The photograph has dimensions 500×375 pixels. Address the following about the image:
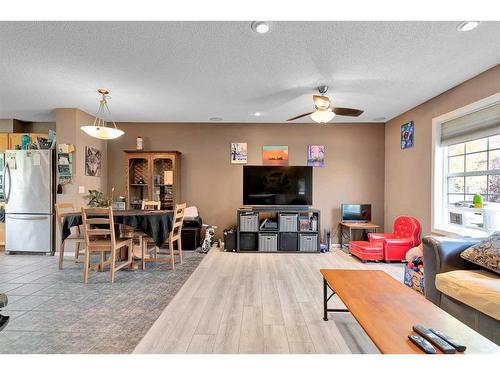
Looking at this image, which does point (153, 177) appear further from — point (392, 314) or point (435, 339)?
point (435, 339)

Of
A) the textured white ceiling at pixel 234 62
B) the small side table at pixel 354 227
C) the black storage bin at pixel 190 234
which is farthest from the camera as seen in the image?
the black storage bin at pixel 190 234

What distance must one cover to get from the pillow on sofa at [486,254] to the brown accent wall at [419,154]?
170cm

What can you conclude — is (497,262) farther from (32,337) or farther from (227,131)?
(227,131)

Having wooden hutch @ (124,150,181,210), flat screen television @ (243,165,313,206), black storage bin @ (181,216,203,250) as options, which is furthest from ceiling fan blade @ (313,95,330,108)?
black storage bin @ (181,216,203,250)

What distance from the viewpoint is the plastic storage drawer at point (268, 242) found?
4.47m

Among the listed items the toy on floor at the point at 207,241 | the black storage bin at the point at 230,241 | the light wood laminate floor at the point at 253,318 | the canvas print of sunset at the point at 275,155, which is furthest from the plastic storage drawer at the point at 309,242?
the toy on floor at the point at 207,241

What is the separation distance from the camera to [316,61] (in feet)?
8.32

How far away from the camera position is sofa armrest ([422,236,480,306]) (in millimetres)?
2127

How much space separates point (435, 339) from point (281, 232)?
3.41 metres

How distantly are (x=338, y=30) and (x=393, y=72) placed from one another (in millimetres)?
1173

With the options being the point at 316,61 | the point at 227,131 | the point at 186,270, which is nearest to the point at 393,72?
the point at 316,61

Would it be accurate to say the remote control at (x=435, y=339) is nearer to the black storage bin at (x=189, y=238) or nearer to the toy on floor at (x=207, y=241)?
the toy on floor at (x=207, y=241)

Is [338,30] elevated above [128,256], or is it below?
above

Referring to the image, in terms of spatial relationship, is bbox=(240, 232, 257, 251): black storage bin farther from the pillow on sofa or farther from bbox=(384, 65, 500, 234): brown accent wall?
the pillow on sofa
